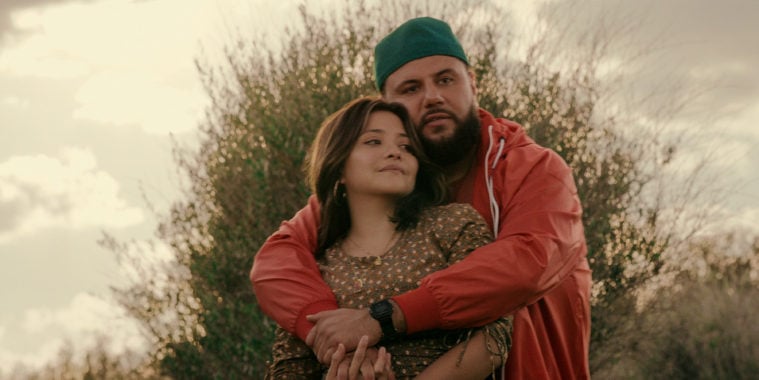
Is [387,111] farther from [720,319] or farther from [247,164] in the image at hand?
[720,319]

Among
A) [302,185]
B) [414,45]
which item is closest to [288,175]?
[302,185]

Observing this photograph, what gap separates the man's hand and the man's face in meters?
0.94

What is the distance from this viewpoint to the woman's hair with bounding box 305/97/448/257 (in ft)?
10.2

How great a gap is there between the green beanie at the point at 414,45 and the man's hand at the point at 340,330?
1.47 metres

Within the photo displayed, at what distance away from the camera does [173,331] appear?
6.50 metres

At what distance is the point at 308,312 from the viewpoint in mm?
2793

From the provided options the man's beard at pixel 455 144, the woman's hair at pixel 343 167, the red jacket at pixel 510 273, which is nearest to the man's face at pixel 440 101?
the man's beard at pixel 455 144

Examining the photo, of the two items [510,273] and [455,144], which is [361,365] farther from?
[455,144]

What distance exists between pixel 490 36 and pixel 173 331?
10.6ft

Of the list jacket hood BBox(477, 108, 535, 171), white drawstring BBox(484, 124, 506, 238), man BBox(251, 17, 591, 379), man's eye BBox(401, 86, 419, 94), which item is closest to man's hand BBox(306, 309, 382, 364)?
man BBox(251, 17, 591, 379)

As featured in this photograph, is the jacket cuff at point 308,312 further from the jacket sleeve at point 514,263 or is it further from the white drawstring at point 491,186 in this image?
the white drawstring at point 491,186

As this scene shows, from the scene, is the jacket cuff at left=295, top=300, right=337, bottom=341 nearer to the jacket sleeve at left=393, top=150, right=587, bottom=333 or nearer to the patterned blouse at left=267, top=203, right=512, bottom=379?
the patterned blouse at left=267, top=203, right=512, bottom=379

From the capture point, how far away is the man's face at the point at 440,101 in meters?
3.46

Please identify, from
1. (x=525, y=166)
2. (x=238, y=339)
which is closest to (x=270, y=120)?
(x=238, y=339)
